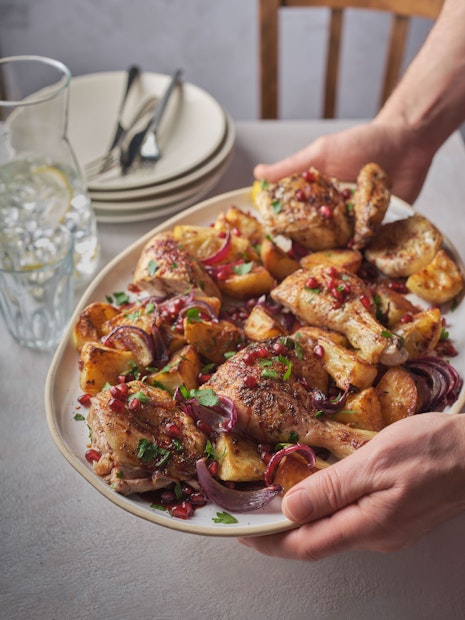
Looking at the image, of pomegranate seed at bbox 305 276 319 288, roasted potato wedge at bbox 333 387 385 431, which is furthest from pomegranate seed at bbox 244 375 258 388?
pomegranate seed at bbox 305 276 319 288

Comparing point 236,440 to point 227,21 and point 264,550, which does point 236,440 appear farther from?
point 227,21

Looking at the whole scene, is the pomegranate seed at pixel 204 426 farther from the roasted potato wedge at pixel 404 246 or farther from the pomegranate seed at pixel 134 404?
the roasted potato wedge at pixel 404 246

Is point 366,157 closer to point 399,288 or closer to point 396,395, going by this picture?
point 399,288

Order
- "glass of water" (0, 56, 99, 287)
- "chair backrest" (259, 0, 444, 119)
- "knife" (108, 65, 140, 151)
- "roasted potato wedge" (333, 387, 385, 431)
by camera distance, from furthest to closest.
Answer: "chair backrest" (259, 0, 444, 119) → "knife" (108, 65, 140, 151) → "glass of water" (0, 56, 99, 287) → "roasted potato wedge" (333, 387, 385, 431)

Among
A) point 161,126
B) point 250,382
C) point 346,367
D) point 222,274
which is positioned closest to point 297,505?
point 250,382

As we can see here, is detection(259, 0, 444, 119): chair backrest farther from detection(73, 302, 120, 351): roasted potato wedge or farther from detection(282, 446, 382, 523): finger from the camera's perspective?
detection(282, 446, 382, 523): finger
